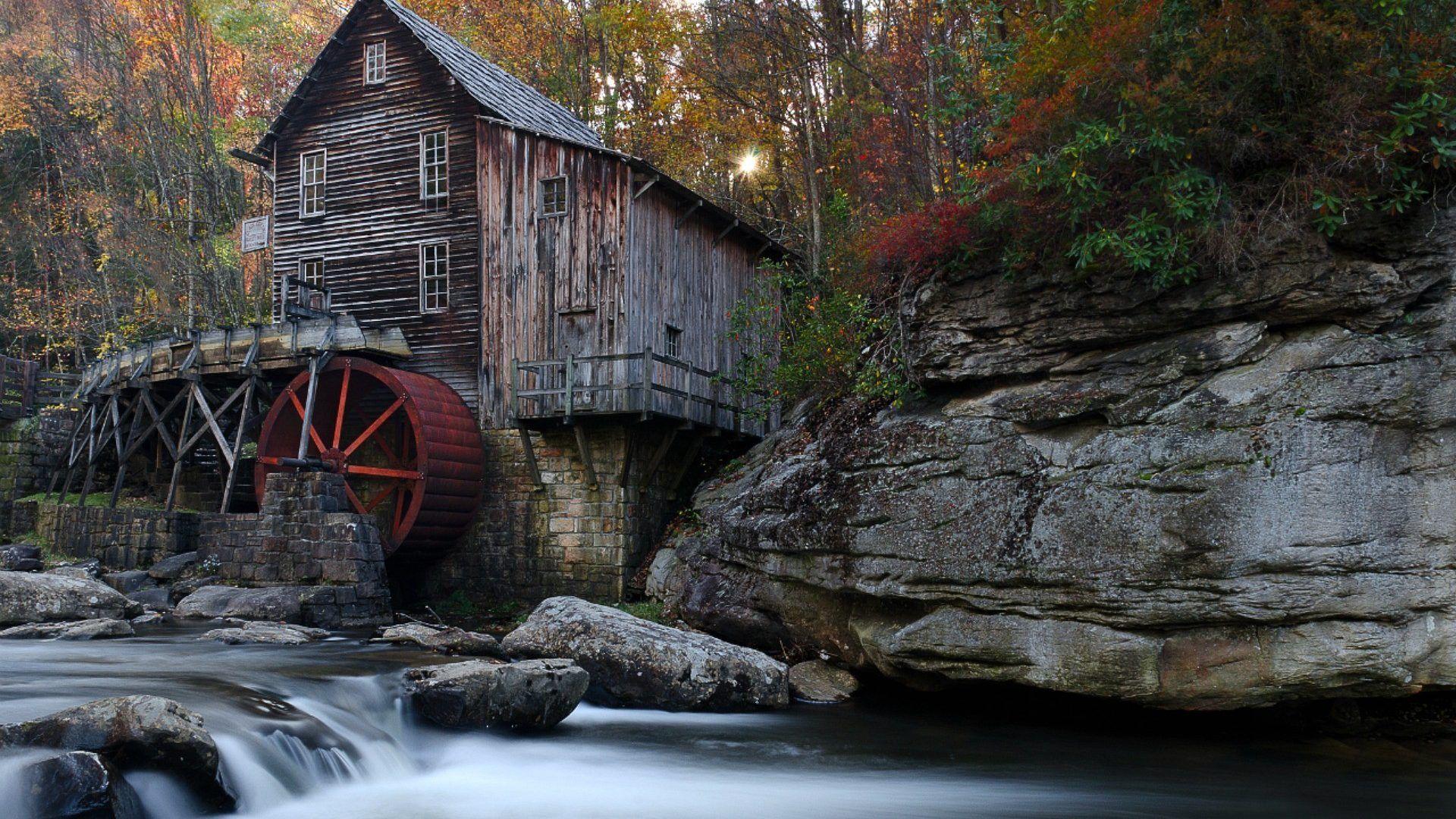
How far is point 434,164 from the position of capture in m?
16.9

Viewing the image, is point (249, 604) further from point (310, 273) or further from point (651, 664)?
point (310, 273)

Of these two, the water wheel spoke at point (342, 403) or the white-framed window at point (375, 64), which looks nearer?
the water wheel spoke at point (342, 403)

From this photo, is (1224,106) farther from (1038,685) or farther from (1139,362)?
(1038,685)

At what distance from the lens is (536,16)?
25.8m

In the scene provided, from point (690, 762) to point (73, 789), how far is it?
396cm

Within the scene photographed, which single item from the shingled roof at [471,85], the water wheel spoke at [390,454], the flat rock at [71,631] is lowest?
the flat rock at [71,631]

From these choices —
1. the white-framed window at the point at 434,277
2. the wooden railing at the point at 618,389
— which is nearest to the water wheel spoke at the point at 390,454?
the white-framed window at the point at 434,277

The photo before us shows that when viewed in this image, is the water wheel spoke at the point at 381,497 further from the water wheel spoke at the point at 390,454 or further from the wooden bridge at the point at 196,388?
the wooden bridge at the point at 196,388

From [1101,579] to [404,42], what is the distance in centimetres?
1491

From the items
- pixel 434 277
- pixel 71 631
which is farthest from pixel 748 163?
pixel 71 631

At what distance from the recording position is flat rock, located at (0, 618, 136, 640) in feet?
34.2

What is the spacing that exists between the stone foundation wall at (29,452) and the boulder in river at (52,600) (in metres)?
9.41

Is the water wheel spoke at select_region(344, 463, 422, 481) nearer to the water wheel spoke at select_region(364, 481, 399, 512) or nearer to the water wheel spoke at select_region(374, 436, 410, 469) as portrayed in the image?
the water wheel spoke at select_region(364, 481, 399, 512)

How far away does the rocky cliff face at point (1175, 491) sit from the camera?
6895mm
